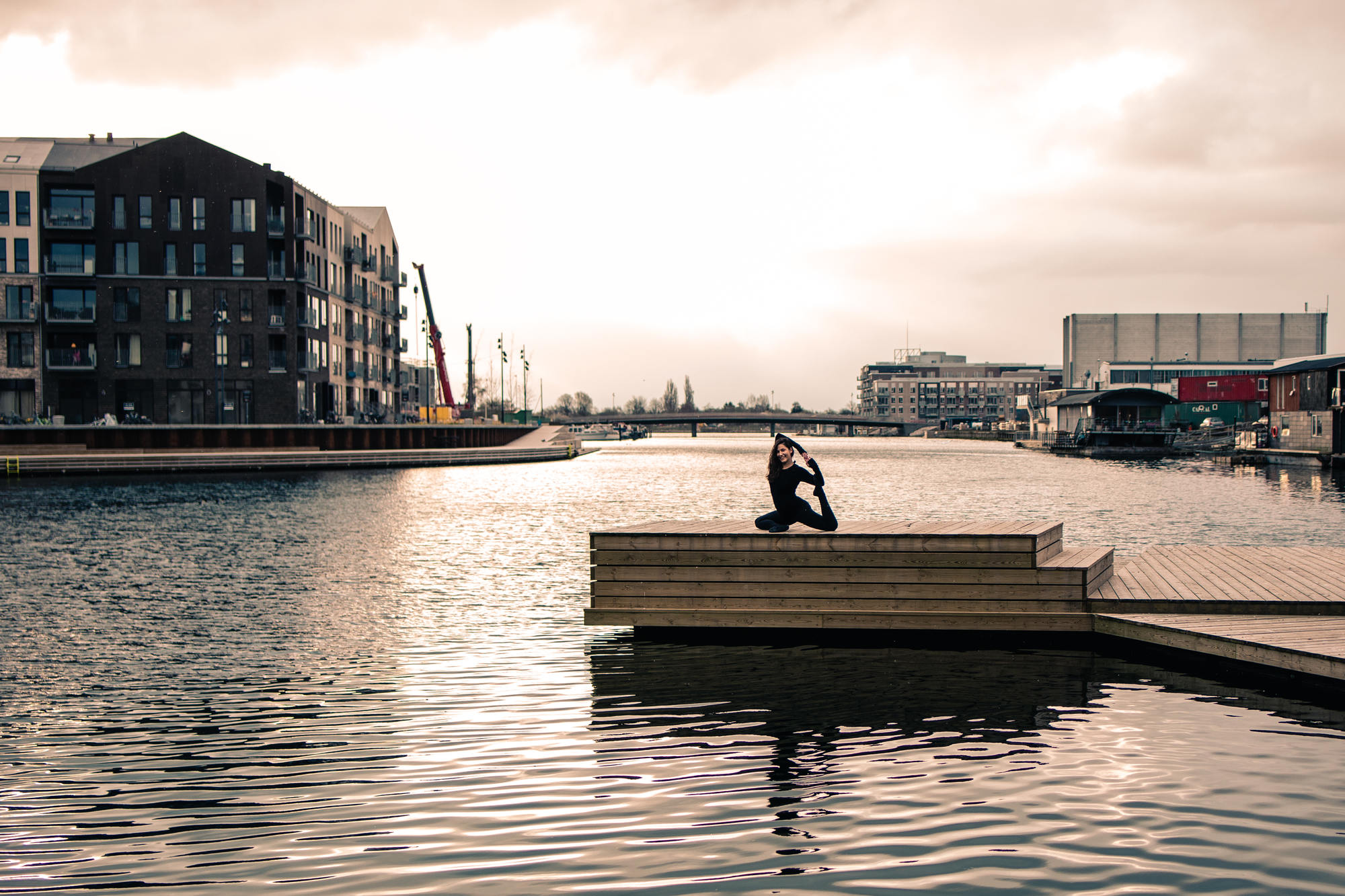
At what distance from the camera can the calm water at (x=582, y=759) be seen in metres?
6.14

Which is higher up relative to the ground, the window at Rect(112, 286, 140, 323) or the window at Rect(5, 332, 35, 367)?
the window at Rect(112, 286, 140, 323)

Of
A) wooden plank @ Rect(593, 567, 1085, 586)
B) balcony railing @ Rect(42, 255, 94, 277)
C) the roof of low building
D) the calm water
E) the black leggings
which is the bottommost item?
the calm water

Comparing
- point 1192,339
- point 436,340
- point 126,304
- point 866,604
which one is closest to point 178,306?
point 126,304

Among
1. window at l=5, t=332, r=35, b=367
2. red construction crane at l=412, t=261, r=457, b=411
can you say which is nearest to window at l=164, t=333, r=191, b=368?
window at l=5, t=332, r=35, b=367

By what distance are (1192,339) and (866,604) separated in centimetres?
20901

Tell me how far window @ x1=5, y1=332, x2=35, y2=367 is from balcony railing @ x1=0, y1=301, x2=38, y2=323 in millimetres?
1018

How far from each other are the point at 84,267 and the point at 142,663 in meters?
77.6

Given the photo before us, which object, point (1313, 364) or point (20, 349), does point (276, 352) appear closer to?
point (20, 349)

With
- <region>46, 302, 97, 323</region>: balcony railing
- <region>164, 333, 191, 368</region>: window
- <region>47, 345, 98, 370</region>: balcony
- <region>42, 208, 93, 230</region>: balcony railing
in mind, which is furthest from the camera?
<region>164, 333, 191, 368</region>: window

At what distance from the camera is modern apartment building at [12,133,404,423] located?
7756cm

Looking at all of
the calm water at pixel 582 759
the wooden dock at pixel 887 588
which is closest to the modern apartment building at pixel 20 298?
the calm water at pixel 582 759

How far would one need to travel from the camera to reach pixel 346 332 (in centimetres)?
9744

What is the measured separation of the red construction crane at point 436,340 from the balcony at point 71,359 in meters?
44.1

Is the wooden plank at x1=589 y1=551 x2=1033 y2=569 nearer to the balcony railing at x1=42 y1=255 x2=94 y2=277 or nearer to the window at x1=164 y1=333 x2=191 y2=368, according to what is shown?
the window at x1=164 y1=333 x2=191 y2=368
